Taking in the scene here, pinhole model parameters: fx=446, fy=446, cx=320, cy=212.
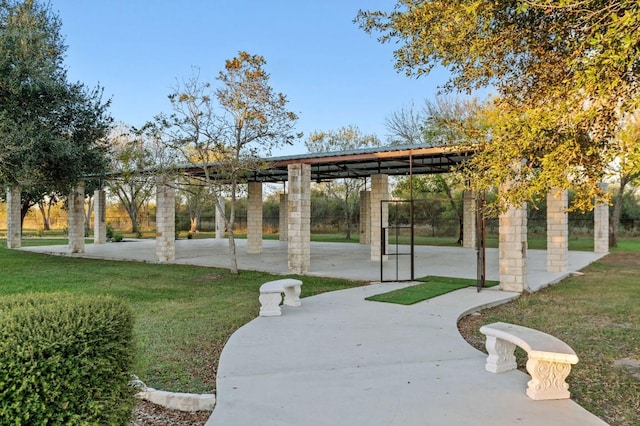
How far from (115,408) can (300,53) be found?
1344 cm

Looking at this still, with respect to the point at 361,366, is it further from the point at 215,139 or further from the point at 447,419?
the point at 215,139

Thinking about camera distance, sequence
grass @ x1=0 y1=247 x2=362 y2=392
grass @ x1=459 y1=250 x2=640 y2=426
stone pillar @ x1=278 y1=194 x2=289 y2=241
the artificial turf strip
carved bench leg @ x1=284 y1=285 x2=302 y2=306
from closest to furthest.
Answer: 1. grass @ x1=459 y1=250 x2=640 y2=426
2. grass @ x1=0 y1=247 x2=362 y2=392
3. carved bench leg @ x1=284 y1=285 x2=302 y2=306
4. the artificial turf strip
5. stone pillar @ x1=278 y1=194 x2=289 y2=241

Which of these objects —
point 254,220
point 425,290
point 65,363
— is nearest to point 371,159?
point 425,290

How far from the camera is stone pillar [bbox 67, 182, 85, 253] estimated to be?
1795cm

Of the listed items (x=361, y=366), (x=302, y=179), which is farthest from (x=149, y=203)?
(x=361, y=366)

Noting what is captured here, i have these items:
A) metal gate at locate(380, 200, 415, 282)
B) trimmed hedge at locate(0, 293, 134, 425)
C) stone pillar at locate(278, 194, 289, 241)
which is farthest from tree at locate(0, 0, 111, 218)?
stone pillar at locate(278, 194, 289, 241)

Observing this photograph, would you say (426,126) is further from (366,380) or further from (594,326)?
(366,380)

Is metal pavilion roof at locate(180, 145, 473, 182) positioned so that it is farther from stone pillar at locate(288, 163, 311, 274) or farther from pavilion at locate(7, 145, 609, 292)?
stone pillar at locate(288, 163, 311, 274)

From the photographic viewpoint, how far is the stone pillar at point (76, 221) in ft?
58.9

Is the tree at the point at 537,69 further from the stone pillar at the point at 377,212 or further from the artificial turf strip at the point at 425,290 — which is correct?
the stone pillar at the point at 377,212

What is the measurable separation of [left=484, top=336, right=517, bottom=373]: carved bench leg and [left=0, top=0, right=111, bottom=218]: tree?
10.4m

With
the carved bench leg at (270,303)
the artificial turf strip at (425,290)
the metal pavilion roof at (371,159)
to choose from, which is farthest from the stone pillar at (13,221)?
the artificial turf strip at (425,290)

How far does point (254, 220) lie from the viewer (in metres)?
18.0

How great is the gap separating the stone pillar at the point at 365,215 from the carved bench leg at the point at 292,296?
13.4m
